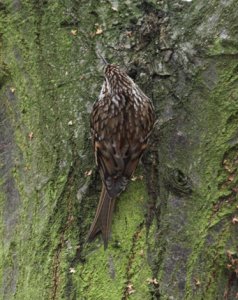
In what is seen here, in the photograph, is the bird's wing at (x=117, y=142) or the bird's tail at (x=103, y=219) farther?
the bird's wing at (x=117, y=142)

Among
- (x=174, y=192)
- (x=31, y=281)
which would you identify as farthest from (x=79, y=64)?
(x=31, y=281)

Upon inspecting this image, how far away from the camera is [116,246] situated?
2094 millimetres

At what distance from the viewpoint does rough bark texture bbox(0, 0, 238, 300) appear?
2072mm

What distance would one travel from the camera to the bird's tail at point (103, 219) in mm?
2092

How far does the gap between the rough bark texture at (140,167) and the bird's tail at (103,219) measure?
0.03 metres

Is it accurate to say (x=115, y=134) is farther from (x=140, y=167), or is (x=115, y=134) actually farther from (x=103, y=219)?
(x=103, y=219)

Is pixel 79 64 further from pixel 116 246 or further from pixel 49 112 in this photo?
pixel 116 246

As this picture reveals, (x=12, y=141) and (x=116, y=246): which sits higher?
(x=12, y=141)

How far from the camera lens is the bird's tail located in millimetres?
2092

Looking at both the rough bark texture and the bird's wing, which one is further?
the bird's wing

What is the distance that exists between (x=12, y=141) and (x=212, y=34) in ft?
2.56

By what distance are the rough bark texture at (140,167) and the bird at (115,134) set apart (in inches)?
1.3

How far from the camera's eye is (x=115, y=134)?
238 centimetres

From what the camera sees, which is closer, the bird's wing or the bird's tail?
the bird's tail
